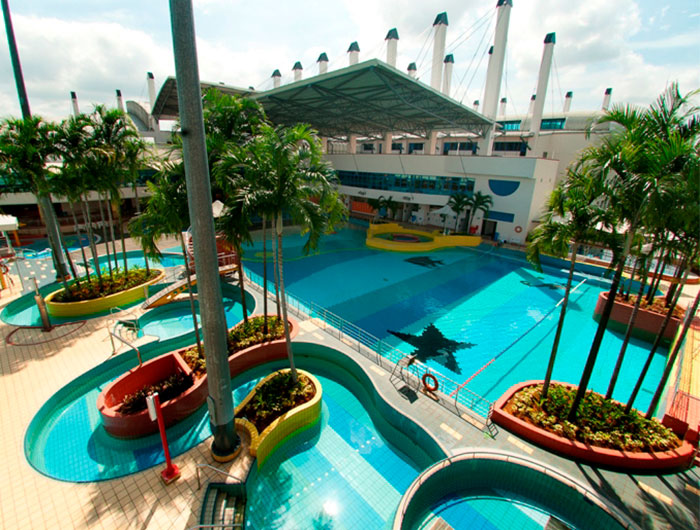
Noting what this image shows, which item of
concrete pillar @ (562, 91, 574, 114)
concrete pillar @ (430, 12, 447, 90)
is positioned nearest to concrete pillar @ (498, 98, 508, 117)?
concrete pillar @ (562, 91, 574, 114)

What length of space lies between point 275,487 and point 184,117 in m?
7.72

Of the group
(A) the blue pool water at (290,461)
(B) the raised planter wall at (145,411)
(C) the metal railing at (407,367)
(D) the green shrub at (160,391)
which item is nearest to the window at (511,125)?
(C) the metal railing at (407,367)

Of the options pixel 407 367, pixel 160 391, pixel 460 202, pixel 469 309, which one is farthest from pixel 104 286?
pixel 460 202

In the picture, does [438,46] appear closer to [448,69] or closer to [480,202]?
[448,69]

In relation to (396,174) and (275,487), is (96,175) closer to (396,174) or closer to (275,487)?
(275,487)

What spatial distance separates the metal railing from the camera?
30.0 ft

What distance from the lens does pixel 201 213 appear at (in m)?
5.50

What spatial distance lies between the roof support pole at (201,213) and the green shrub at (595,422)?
7417 millimetres

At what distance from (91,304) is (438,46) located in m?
35.8

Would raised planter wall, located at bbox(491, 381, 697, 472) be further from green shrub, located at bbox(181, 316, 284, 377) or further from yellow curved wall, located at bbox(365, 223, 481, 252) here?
yellow curved wall, located at bbox(365, 223, 481, 252)

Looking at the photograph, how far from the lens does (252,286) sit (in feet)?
53.8

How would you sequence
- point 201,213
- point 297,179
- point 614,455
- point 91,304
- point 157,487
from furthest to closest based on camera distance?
point 91,304
point 297,179
point 614,455
point 157,487
point 201,213

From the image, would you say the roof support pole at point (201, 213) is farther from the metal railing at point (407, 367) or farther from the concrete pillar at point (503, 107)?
the concrete pillar at point (503, 107)

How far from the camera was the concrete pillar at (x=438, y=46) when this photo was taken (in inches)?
1249
